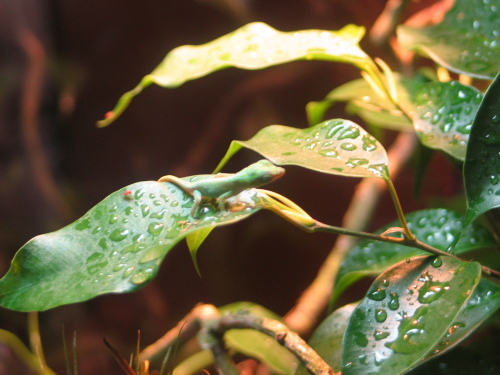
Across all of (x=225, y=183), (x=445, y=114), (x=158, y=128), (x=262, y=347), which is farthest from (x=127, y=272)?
(x=158, y=128)

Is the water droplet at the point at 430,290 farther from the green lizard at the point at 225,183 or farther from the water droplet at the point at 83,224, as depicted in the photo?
the water droplet at the point at 83,224

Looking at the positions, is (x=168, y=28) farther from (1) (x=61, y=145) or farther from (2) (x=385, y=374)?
(2) (x=385, y=374)

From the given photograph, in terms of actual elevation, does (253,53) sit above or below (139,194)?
above

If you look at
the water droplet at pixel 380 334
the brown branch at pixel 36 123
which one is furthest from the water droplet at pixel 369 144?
the brown branch at pixel 36 123

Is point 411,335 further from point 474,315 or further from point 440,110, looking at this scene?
point 440,110

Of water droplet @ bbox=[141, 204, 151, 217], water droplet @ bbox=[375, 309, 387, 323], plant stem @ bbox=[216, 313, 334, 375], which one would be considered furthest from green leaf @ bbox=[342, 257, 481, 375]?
water droplet @ bbox=[141, 204, 151, 217]

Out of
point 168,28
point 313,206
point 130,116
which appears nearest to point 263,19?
point 168,28
